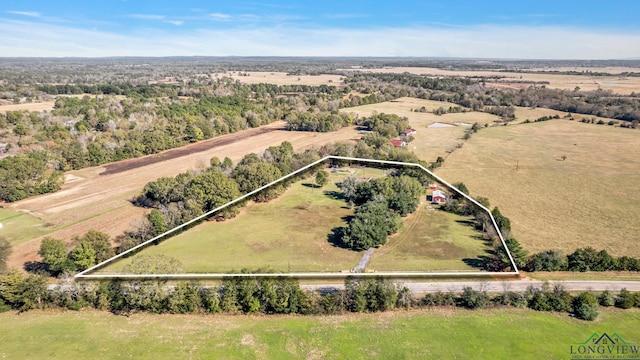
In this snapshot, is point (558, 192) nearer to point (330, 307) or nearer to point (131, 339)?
point (330, 307)

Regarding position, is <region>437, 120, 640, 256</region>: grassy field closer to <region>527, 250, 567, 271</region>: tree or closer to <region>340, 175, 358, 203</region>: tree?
<region>527, 250, 567, 271</region>: tree

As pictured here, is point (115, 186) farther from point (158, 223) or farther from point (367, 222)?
point (367, 222)

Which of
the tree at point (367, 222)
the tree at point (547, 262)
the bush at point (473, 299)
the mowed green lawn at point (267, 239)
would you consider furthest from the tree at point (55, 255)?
the tree at point (547, 262)

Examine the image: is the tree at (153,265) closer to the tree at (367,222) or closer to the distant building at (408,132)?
the tree at (367,222)

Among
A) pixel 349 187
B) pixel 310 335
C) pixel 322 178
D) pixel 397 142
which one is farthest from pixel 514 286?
pixel 397 142

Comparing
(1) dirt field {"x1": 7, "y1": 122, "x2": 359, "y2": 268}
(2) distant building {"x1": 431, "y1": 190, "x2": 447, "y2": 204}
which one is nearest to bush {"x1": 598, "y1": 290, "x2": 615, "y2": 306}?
(2) distant building {"x1": 431, "y1": 190, "x2": 447, "y2": 204}

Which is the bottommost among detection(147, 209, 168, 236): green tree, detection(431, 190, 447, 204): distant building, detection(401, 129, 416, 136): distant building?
detection(401, 129, 416, 136): distant building

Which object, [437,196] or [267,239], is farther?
[267,239]
